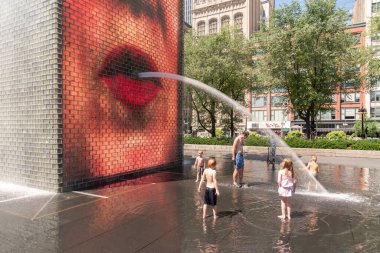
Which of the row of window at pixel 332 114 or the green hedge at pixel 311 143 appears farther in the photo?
the row of window at pixel 332 114

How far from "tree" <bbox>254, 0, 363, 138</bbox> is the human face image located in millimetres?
13326

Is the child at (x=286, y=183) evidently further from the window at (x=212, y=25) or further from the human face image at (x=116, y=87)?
the window at (x=212, y=25)

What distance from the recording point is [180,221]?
642 cm

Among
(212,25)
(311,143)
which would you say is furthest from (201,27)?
(311,143)

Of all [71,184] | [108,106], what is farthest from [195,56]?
[71,184]

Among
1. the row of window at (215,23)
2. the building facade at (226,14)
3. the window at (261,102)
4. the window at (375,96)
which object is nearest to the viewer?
the window at (375,96)

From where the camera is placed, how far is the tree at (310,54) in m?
24.5

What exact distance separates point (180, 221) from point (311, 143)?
72.4ft

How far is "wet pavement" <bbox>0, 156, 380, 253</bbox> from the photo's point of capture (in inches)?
201

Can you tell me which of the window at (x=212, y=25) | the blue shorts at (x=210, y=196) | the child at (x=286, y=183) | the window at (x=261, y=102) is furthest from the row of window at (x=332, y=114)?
the blue shorts at (x=210, y=196)

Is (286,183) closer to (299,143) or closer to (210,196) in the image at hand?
(210,196)

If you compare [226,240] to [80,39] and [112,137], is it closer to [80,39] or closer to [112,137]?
[112,137]

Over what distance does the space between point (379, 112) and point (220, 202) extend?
64133 millimetres

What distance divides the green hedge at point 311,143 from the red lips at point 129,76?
17.0 meters
